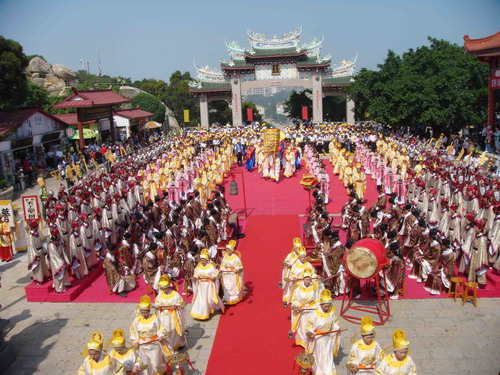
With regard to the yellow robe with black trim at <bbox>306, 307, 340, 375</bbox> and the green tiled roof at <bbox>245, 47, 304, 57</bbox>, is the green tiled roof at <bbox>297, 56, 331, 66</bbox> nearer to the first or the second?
the green tiled roof at <bbox>245, 47, 304, 57</bbox>

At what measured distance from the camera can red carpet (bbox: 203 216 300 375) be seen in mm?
7035

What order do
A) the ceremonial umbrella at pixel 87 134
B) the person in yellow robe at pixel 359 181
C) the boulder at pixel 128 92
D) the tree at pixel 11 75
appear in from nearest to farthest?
the person in yellow robe at pixel 359 181 < the tree at pixel 11 75 < the ceremonial umbrella at pixel 87 134 < the boulder at pixel 128 92

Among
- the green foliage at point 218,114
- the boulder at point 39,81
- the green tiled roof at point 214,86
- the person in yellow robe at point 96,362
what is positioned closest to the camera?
the person in yellow robe at point 96,362

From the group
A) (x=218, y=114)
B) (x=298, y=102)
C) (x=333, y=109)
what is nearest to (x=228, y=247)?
(x=333, y=109)

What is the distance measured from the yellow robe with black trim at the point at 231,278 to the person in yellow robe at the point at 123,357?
3.26 meters

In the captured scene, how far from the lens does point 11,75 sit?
65.7 ft

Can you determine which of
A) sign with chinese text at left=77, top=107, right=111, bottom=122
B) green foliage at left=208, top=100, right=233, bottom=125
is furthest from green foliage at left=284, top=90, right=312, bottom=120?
sign with chinese text at left=77, top=107, right=111, bottom=122

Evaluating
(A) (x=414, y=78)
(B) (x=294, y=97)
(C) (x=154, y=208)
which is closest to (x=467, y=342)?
(C) (x=154, y=208)

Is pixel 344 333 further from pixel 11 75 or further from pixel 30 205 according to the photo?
pixel 11 75

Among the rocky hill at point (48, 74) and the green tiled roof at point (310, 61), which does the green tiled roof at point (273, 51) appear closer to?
the green tiled roof at point (310, 61)

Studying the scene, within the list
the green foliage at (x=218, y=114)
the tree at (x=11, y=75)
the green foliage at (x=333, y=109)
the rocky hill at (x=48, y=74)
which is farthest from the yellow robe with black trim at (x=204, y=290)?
the green foliage at (x=218, y=114)

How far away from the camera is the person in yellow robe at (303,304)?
7.15m

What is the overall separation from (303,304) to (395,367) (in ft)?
7.29

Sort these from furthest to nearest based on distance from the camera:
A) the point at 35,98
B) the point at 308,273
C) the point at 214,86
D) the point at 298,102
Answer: the point at 298,102 → the point at 214,86 → the point at 35,98 → the point at 308,273
